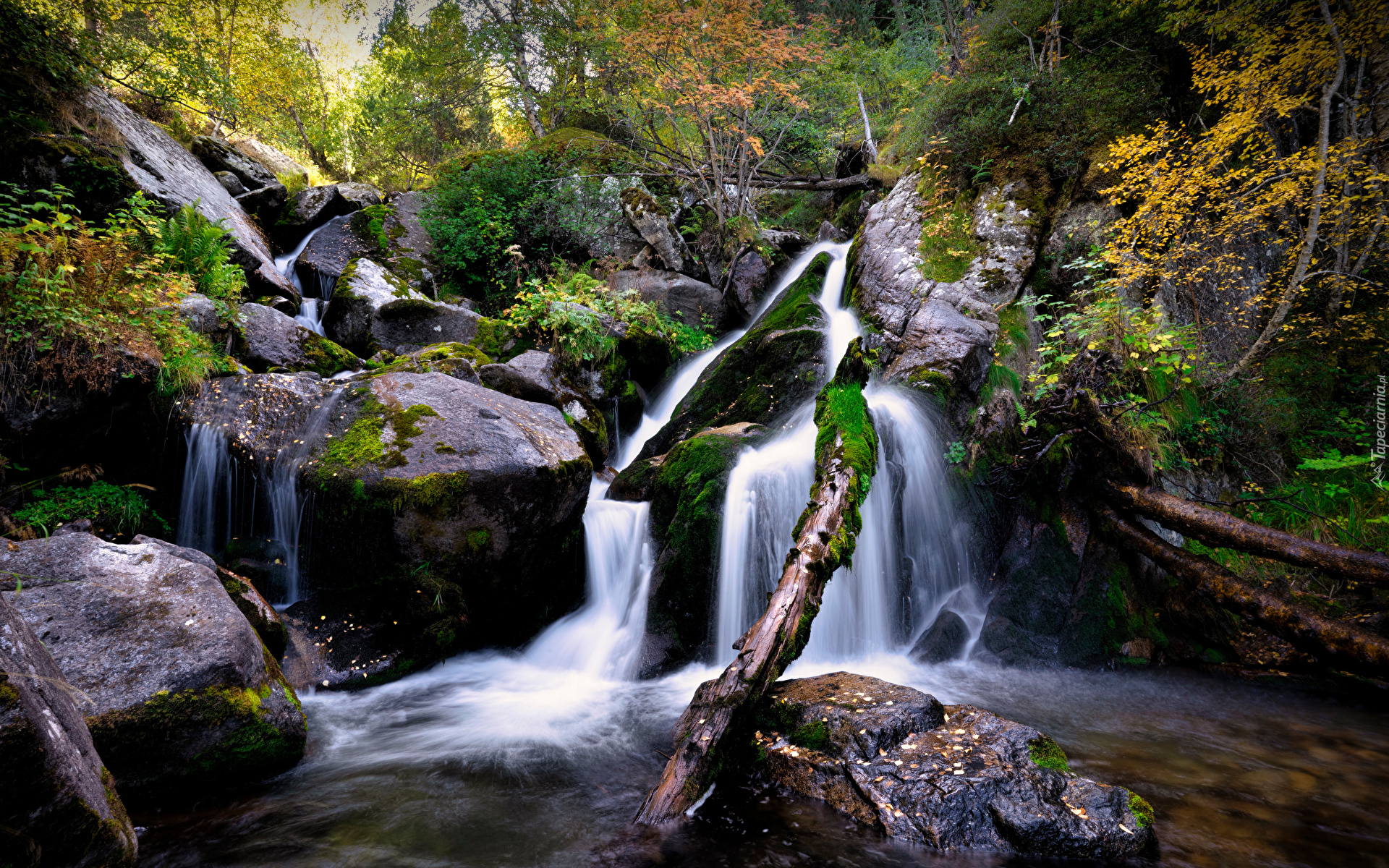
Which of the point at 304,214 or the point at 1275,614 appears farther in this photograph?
the point at 304,214

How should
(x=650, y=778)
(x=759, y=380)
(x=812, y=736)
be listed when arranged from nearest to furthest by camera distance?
(x=812, y=736) → (x=650, y=778) → (x=759, y=380)

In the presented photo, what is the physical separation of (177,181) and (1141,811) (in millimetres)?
13632

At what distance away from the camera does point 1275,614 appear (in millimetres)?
4371

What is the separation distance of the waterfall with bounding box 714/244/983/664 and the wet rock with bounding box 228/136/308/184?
1655cm

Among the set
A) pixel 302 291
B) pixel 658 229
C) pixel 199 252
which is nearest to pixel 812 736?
pixel 199 252

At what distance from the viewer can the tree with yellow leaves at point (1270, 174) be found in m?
6.02

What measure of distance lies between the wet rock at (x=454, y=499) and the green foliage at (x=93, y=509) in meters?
1.52

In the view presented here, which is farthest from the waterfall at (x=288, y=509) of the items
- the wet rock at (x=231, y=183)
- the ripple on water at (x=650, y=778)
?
the wet rock at (x=231, y=183)

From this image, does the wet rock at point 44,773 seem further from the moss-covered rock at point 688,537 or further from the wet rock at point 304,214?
the wet rock at point 304,214

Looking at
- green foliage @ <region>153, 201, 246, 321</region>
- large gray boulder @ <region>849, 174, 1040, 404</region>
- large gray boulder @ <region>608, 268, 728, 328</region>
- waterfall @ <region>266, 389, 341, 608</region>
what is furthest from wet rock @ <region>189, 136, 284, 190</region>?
large gray boulder @ <region>849, 174, 1040, 404</region>

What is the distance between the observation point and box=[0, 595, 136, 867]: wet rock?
1.65 metres

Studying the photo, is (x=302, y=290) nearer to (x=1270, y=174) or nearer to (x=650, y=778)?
(x=650, y=778)

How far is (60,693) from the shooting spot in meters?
2.09

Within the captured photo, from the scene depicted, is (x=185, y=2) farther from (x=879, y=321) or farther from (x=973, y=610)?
(x=973, y=610)
